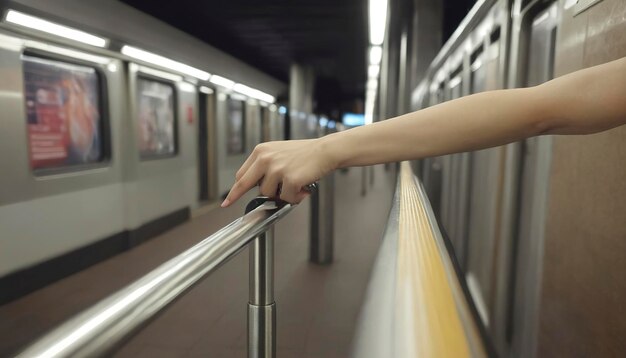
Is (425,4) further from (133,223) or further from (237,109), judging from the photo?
(133,223)

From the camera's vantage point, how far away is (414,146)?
0.71 metres

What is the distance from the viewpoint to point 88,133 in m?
4.76

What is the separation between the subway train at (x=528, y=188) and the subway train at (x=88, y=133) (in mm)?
3336

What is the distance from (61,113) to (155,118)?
1971 millimetres

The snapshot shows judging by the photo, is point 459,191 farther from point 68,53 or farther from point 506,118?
point 68,53

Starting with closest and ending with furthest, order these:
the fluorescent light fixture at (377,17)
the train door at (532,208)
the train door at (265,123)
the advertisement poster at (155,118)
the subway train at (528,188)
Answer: the subway train at (528,188), the train door at (532,208), the advertisement poster at (155,118), the fluorescent light fixture at (377,17), the train door at (265,123)

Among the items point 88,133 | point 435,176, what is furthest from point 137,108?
point 435,176

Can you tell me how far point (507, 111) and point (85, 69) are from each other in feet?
16.0

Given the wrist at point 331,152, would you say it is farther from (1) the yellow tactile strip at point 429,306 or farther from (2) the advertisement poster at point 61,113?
(2) the advertisement poster at point 61,113

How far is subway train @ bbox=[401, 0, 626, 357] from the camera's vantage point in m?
1.24

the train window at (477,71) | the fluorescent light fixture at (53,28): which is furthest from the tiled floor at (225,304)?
the fluorescent light fixture at (53,28)

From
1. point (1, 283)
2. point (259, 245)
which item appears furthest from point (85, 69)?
point (259, 245)

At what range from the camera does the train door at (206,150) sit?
8.64 metres

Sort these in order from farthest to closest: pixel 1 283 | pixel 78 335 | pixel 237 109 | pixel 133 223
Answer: pixel 237 109 < pixel 133 223 < pixel 1 283 < pixel 78 335
